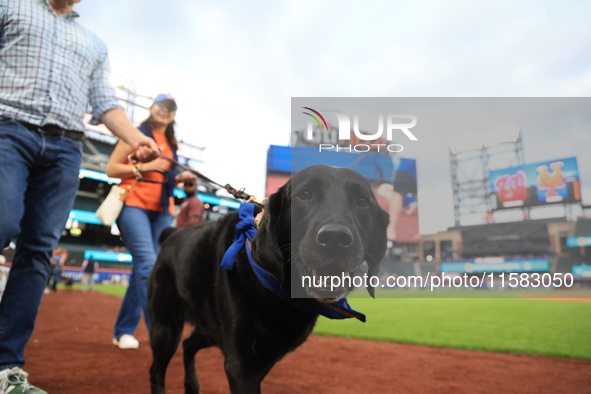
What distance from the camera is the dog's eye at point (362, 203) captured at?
189cm

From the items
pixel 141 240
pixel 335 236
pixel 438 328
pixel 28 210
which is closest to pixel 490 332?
pixel 438 328

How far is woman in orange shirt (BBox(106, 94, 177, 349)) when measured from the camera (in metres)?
3.73

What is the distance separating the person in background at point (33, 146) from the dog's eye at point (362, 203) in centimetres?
148

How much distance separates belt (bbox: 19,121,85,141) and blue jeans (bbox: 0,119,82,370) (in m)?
0.03

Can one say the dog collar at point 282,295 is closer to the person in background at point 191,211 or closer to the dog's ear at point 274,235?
the dog's ear at point 274,235

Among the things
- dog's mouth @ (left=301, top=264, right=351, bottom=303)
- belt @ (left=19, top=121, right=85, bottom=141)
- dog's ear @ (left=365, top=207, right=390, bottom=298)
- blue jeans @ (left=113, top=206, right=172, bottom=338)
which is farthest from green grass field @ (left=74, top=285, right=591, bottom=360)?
belt @ (left=19, top=121, right=85, bottom=141)

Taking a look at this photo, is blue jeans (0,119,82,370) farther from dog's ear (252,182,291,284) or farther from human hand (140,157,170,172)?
dog's ear (252,182,291,284)

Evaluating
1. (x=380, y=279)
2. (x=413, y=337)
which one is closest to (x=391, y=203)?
(x=380, y=279)

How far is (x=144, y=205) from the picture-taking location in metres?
3.89

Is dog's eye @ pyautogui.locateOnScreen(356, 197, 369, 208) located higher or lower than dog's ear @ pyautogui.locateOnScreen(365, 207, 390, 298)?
higher

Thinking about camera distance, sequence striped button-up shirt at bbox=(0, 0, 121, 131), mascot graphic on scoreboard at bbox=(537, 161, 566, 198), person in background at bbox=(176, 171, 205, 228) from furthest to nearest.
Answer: person in background at bbox=(176, 171, 205, 228), striped button-up shirt at bbox=(0, 0, 121, 131), mascot graphic on scoreboard at bbox=(537, 161, 566, 198)

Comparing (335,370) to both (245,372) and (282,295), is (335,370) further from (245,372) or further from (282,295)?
(282,295)

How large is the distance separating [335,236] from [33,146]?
1875 millimetres

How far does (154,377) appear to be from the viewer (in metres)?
2.55
